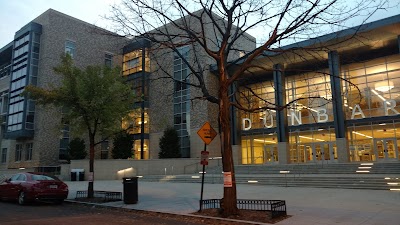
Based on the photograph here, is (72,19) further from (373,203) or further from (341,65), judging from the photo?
(373,203)

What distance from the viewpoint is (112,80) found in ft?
54.6

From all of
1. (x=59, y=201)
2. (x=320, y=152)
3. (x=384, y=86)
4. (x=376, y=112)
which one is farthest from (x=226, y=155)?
(x=384, y=86)

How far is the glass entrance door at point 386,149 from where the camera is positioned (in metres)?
29.9

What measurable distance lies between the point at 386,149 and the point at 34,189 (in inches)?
1127

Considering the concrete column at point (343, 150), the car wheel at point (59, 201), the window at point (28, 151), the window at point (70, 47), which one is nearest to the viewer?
the car wheel at point (59, 201)

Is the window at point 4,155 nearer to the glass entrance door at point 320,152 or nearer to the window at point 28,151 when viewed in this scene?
the window at point 28,151

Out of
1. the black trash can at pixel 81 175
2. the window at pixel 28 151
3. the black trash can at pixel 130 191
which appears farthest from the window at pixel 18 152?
the black trash can at pixel 130 191

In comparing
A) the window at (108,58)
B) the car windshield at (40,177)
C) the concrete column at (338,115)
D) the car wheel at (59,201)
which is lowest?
the car wheel at (59,201)

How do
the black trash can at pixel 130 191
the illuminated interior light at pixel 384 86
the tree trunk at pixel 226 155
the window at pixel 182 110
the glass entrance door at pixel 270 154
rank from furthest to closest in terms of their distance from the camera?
the window at pixel 182 110, the glass entrance door at pixel 270 154, the illuminated interior light at pixel 384 86, the black trash can at pixel 130 191, the tree trunk at pixel 226 155

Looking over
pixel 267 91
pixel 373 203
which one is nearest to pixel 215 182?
pixel 373 203

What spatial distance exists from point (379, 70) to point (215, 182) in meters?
19.3

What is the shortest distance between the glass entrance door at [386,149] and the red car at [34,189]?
89.0 feet

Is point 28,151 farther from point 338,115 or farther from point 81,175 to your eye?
point 338,115

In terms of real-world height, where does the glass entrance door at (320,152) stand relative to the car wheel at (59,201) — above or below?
above
